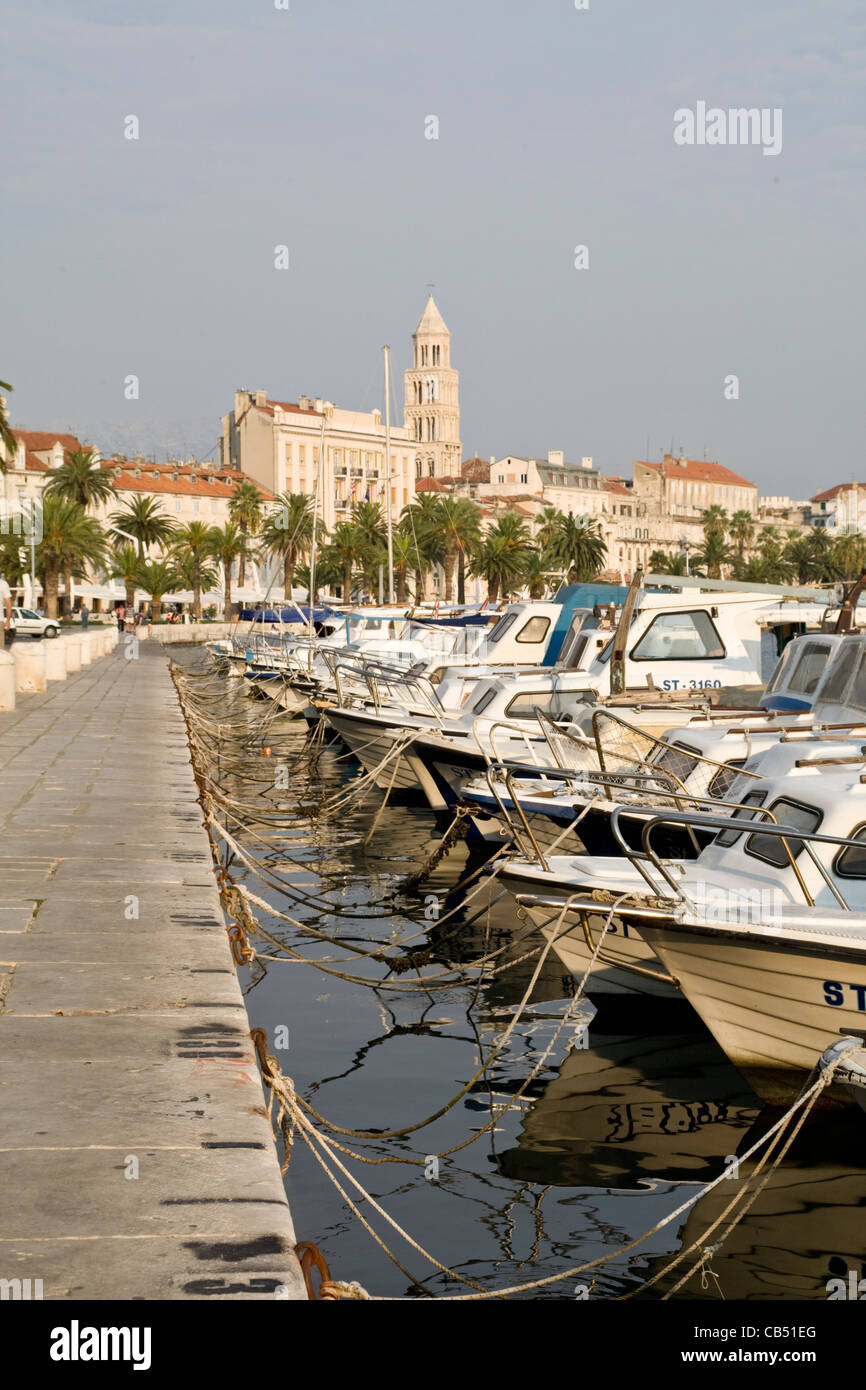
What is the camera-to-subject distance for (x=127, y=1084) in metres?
6.27

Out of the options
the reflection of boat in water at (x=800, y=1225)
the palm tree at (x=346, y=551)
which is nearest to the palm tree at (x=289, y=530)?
the palm tree at (x=346, y=551)

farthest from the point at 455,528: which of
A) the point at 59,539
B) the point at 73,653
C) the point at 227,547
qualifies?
the point at 73,653

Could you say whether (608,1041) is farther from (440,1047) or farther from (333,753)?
(333,753)

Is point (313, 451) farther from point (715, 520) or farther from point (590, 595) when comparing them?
point (590, 595)

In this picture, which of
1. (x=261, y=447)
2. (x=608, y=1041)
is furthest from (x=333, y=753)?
(x=261, y=447)

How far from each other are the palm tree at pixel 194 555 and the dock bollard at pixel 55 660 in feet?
196

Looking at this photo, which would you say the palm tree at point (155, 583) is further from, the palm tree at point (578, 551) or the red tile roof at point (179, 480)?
the palm tree at point (578, 551)

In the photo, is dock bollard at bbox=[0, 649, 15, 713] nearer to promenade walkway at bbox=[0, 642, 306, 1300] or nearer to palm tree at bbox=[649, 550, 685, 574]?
promenade walkway at bbox=[0, 642, 306, 1300]

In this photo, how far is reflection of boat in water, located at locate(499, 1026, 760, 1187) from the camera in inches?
336

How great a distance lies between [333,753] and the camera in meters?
34.2

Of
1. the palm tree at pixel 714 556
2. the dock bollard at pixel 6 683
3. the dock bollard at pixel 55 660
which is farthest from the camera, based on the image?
the palm tree at pixel 714 556

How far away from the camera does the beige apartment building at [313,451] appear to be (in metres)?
128

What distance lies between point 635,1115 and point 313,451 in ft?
408

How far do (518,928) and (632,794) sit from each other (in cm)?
239
